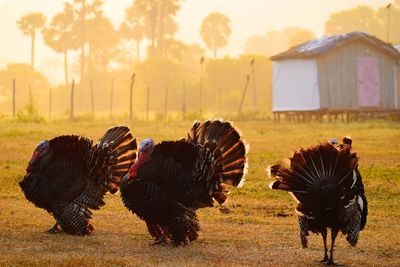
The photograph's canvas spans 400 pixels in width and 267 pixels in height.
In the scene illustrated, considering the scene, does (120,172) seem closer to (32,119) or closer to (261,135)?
(261,135)

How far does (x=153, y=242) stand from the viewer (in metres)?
11.7

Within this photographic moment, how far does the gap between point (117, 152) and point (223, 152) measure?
1.72 metres

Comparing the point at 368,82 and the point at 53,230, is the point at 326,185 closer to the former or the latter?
the point at 53,230

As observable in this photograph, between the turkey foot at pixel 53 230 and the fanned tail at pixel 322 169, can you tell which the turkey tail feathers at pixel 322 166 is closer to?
the fanned tail at pixel 322 169

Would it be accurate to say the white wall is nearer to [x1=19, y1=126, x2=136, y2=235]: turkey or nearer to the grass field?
the grass field

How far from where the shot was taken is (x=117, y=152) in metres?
12.7

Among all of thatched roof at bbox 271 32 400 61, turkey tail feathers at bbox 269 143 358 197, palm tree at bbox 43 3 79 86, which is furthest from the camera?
palm tree at bbox 43 3 79 86

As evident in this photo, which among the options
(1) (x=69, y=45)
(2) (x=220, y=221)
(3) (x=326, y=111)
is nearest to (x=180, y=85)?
(1) (x=69, y=45)

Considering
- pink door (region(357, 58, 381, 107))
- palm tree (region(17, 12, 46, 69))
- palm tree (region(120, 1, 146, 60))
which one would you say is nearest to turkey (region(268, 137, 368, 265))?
pink door (region(357, 58, 381, 107))

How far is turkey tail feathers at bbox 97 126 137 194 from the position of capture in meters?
12.5

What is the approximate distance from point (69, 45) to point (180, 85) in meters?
35.2

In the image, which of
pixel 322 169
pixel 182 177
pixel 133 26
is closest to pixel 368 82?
pixel 182 177

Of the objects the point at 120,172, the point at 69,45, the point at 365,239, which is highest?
the point at 69,45

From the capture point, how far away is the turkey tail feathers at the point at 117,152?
41.1 feet
